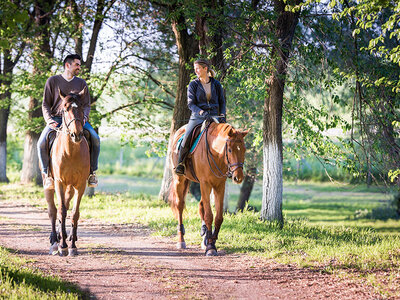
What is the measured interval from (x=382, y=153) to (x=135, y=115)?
10.0m

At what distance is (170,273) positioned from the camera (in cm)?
672

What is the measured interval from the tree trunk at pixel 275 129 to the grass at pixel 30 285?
593 cm

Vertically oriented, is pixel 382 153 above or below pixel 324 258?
above

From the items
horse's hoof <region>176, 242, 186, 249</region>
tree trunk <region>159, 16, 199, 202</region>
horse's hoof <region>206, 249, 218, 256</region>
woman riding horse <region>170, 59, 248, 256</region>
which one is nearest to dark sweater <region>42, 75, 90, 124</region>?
woman riding horse <region>170, 59, 248, 256</region>

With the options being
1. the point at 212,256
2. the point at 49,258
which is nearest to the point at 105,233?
the point at 49,258

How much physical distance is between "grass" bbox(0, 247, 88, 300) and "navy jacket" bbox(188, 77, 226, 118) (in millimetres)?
3826

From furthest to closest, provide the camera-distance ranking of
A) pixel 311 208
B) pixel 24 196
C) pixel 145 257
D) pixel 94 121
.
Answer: pixel 311 208 < pixel 24 196 < pixel 94 121 < pixel 145 257

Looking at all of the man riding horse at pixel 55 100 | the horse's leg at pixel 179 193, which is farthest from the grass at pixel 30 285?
the horse's leg at pixel 179 193

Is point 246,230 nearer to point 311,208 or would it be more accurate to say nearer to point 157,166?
point 311,208

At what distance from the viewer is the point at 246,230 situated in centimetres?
965

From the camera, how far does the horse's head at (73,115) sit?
707 centimetres

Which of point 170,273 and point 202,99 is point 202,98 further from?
point 170,273

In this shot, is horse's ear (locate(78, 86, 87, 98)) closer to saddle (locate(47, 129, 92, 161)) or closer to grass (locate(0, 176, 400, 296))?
saddle (locate(47, 129, 92, 161))

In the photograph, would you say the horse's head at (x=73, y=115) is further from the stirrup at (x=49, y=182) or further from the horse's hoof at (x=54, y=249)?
the horse's hoof at (x=54, y=249)
